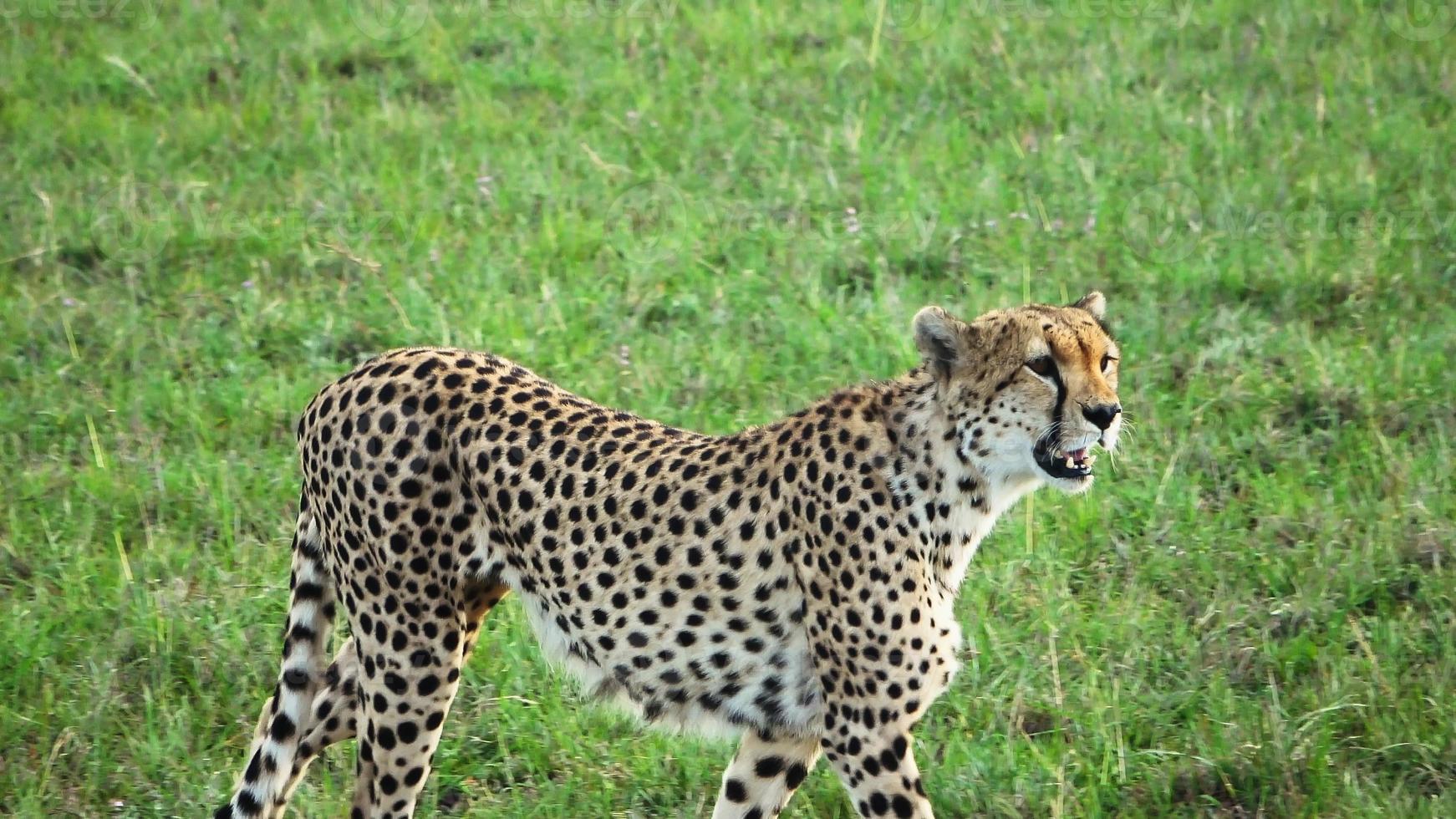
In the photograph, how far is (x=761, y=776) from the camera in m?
3.96

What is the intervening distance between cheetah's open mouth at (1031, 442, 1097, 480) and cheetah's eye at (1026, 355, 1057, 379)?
15 centimetres

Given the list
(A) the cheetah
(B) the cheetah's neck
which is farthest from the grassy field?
(B) the cheetah's neck

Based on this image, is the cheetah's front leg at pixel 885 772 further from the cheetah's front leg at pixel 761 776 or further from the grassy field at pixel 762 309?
the grassy field at pixel 762 309

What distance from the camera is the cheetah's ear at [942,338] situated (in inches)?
148

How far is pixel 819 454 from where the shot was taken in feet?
12.8

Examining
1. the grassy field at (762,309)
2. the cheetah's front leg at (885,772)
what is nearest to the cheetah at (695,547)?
the cheetah's front leg at (885,772)

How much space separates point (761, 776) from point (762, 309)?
2706mm

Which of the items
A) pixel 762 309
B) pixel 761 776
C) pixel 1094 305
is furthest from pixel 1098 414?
pixel 762 309

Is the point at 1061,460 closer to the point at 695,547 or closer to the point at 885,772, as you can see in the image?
the point at 885,772

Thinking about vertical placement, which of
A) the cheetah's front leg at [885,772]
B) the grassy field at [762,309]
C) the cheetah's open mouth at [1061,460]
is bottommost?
the grassy field at [762,309]

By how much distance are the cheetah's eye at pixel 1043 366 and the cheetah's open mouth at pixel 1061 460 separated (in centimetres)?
15

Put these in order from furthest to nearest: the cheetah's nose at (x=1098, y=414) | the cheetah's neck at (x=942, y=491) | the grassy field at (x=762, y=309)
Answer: the grassy field at (x=762, y=309), the cheetah's neck at (x=942, y=491), the cheetah's nose at (x=1098, y=414)

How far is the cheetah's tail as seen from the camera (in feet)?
13.1

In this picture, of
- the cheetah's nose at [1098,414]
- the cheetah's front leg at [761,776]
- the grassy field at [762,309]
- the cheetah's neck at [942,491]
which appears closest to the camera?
the cheetah's nose at [1098,414]
